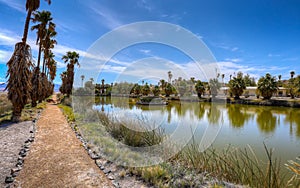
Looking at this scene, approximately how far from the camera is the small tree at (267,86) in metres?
26.7

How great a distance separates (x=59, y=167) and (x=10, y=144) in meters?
2.27

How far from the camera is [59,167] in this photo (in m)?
3.35

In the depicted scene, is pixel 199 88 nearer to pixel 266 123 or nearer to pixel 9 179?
pixel 266 123

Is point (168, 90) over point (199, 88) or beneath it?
beneath

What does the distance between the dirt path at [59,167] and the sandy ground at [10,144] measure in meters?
0.26

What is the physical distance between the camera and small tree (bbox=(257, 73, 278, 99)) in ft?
87.7

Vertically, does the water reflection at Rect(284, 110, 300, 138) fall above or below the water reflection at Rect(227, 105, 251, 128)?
below

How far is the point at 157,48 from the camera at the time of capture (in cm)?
795

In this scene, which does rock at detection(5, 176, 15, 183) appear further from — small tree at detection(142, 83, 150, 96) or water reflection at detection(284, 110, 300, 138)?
small tree at detection(142, 83, 150, 96)

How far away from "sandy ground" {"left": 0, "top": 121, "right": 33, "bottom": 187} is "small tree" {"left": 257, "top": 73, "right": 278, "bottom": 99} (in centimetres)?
3172

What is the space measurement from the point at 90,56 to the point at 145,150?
4837 millimetres

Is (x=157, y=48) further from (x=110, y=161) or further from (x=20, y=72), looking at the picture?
(x=20, y=72)

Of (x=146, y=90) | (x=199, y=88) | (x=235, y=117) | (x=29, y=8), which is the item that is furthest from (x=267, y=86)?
(x=29, y=8)

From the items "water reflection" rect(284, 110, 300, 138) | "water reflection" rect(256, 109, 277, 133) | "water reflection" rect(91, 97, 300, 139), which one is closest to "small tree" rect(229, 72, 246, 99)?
"water reflection" rect(91, 97, 300, 139)
